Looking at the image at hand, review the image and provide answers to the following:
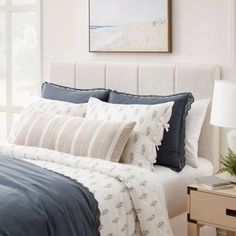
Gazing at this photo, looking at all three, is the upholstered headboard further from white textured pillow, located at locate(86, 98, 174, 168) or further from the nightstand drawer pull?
the nightstand drawer pull

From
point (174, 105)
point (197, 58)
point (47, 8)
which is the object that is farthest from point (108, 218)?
point (47, 8)

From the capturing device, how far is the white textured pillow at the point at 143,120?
3.13m

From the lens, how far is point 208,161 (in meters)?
3.48

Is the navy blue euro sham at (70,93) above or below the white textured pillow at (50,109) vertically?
above

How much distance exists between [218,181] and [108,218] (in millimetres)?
681

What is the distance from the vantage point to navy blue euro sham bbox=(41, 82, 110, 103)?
3.71 m

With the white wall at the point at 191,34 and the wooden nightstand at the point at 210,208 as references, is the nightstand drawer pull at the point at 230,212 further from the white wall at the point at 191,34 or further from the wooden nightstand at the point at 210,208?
the white wall at the point at 191,34

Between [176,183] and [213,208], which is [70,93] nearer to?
[176,183]

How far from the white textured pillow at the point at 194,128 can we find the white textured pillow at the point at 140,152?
0.99 ft

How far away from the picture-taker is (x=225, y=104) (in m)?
2.94

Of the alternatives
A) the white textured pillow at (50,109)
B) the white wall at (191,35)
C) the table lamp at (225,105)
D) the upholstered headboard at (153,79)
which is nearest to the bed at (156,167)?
the upholstered headboard at (153,79)

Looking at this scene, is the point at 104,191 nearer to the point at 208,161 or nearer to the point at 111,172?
the point at 111,172

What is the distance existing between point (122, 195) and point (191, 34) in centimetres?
136

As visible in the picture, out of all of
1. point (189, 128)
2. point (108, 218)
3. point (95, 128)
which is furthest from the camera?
point (189, 128)
